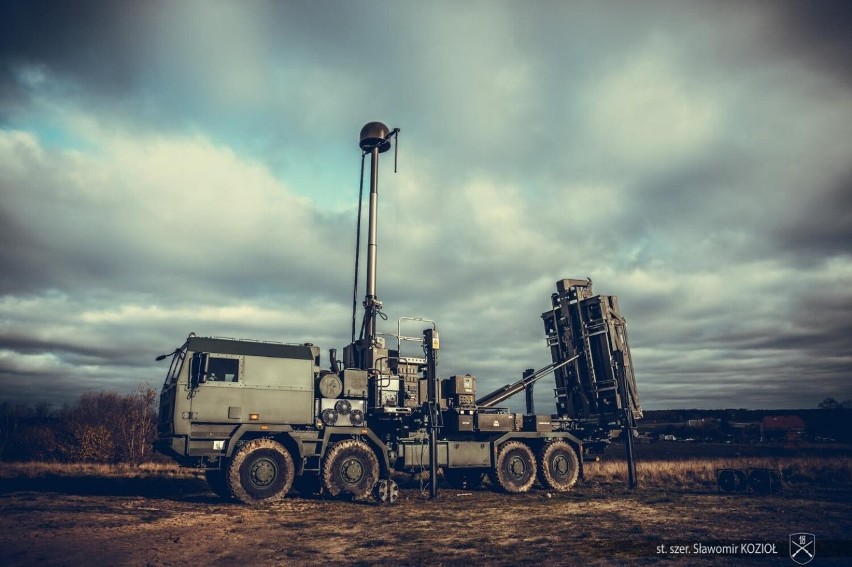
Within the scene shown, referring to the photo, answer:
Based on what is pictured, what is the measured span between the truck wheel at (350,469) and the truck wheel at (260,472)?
3.28 feet

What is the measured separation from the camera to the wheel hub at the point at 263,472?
1296 cm

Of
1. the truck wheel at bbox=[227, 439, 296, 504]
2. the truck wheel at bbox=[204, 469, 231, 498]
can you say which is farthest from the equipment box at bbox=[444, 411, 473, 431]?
the truck wheel at bbox=[204, 469, 231, 498]

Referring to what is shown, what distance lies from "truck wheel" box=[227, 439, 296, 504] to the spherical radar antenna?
11.8 metres

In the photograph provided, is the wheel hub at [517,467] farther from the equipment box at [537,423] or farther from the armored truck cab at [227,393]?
the armored truck cab at [227,393]

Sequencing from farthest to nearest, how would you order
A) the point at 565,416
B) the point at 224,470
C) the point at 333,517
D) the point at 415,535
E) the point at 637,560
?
the point at 565,416 < the point at 224,470 < the point at 333,517 < the point at 415,535 < the point at 637,560

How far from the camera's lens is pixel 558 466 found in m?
17.4

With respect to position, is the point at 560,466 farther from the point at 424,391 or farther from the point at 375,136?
the point at 375,136

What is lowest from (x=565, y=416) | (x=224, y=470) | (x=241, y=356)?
(x=224, y=470)

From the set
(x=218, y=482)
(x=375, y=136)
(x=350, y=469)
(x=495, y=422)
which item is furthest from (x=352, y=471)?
(x=375, y=136)

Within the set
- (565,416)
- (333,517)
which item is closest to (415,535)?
(333,517)

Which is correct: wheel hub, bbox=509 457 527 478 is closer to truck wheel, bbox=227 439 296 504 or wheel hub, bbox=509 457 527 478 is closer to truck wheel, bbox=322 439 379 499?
truck wheel, bbox=322 439 379 499

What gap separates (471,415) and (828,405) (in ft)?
352

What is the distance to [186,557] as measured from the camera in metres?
7.86

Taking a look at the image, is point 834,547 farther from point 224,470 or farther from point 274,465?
point 224,470
